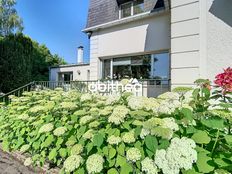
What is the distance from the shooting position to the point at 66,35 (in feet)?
95.6

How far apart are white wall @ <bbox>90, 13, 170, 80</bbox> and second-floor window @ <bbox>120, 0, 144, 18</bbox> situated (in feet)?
1.90

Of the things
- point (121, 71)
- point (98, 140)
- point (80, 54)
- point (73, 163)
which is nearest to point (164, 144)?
point (98, 140)

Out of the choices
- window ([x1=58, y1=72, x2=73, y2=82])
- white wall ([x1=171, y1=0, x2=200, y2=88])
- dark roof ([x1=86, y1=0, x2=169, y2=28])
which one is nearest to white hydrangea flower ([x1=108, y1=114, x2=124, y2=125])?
white wall ([x1=171, y1=0, x2=200, y2=88])

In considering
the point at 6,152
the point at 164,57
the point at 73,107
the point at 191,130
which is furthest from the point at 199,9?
the point at 6,152

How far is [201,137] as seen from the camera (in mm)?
1769

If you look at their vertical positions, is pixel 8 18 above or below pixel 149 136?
above

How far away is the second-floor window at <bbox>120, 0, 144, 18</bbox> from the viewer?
9.22 meters

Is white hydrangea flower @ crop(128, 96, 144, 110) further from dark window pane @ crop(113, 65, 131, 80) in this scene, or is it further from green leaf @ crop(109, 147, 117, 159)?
dark window pane @ crop(113, 65, 131, 80)

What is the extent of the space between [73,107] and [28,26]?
27757mm

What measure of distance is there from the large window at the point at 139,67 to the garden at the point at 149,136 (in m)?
5.55

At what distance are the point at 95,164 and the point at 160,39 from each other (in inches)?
262

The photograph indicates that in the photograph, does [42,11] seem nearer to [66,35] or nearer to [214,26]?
[66,35]

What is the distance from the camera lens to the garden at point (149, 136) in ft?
5.54

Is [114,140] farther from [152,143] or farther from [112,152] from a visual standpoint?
[152,143]
